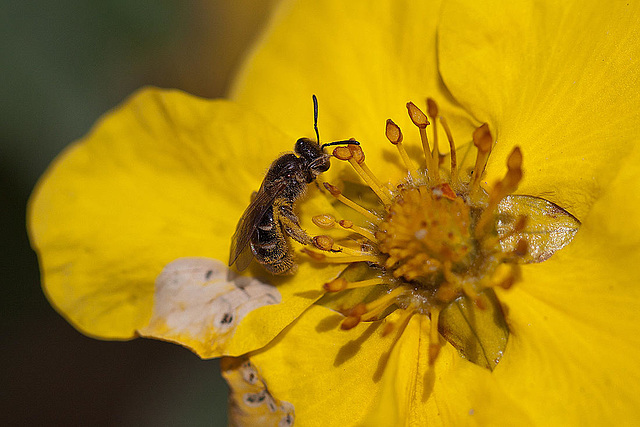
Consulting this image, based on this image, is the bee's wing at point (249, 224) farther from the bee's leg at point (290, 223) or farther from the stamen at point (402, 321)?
the stamen at point (402, 321)

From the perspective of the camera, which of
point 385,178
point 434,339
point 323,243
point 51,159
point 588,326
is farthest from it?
point 51,159

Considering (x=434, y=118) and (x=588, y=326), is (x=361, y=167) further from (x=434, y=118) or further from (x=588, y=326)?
(x=588, y=326)

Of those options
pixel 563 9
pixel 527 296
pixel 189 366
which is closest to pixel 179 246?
pixel 527 296

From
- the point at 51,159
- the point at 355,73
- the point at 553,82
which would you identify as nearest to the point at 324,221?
the point at 355,73

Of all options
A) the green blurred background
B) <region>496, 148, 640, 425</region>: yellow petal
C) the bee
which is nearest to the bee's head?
the bee

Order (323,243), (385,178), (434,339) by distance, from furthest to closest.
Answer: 1. (385,178)
2. (323,243)
3. (434,339)
